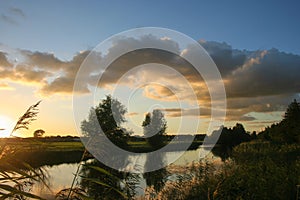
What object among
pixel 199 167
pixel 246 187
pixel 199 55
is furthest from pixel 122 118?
pixel 246 187

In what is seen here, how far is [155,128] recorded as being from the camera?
3162 inches

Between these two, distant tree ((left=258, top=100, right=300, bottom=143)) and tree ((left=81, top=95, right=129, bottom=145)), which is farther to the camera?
distant tree ((left=258, top=100, right=300, bottom=143))

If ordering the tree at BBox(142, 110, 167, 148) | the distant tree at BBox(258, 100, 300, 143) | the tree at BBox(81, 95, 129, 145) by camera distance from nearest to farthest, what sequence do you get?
the tree at BBox(81, 95, 129, 145) < the distant tree at BBox(258, 100, 300, 143) < the tree at BBox(142, 110, 167, 148)

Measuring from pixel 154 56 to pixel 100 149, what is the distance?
39.9m

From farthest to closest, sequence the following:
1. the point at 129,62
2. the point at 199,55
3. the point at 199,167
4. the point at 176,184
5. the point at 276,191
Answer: the point at 129,62, the point at 199,55, the point at 199,167, the point at 176,184, the point at 276,191

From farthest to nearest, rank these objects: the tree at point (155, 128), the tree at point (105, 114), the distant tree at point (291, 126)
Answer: the tree at point (155, 128) → the distant tree at point (291, 126) → the tree at point (105, 114)

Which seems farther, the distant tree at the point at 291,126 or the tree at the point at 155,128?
the tree at the point at 155,128

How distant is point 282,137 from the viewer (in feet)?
187

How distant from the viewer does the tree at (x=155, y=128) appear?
72625mm

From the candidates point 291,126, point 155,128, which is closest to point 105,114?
point 291,126

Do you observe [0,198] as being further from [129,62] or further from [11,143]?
[129,62]

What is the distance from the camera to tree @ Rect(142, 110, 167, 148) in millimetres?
72625

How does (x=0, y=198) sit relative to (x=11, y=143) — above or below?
below

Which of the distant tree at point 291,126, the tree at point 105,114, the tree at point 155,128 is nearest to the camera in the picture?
the tree at point 105,114
